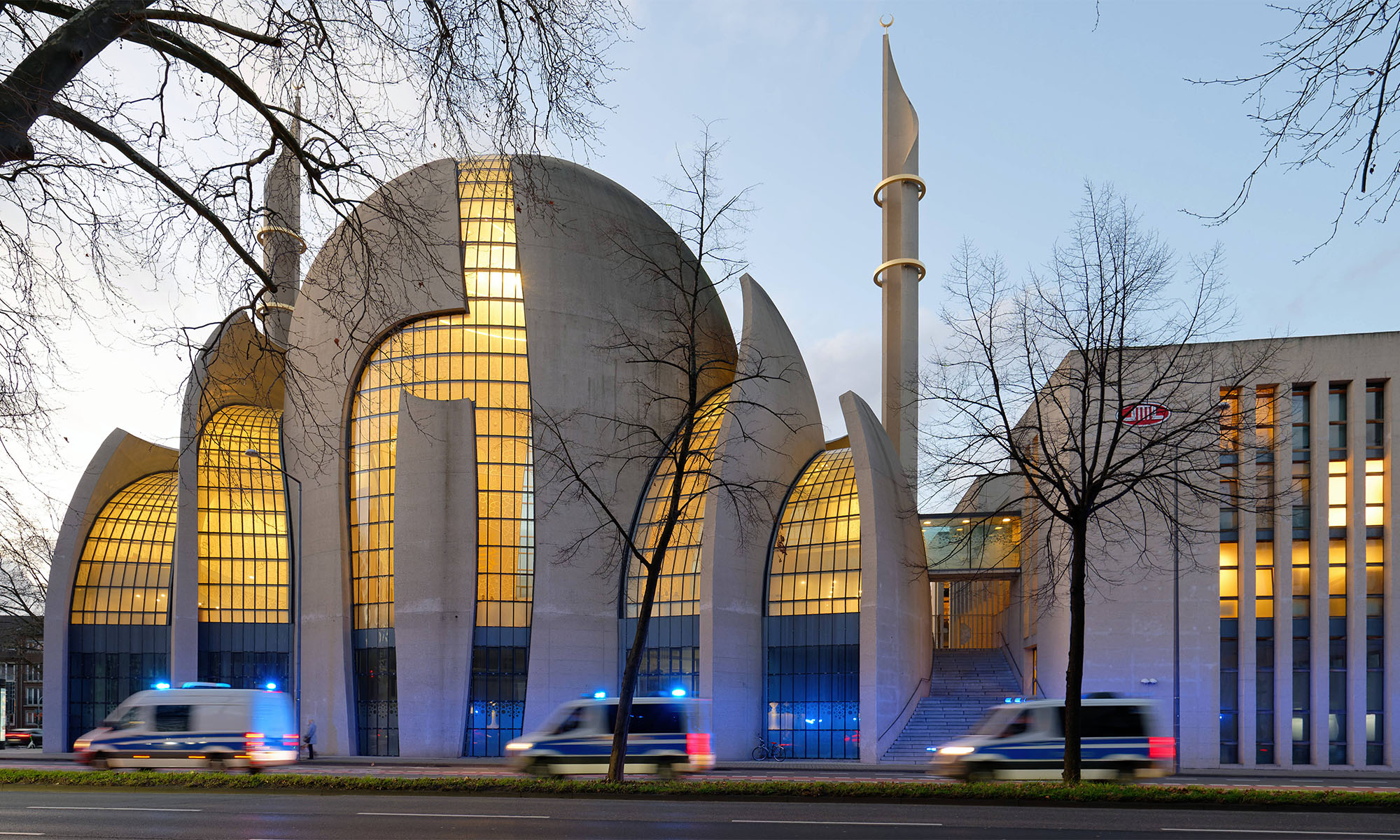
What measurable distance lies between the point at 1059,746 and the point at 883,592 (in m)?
15.0

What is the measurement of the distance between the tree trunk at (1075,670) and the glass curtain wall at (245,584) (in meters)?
35.4

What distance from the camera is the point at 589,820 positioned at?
13539 millimetres

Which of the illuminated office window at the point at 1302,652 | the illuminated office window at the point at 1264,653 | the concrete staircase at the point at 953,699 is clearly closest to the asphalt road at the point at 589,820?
the concrete staircase at the point at 953,699

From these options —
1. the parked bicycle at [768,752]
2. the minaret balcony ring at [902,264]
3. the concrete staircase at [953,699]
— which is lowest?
the parked bicycle at [768,752]

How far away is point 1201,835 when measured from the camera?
12.3 meters

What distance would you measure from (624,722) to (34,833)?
1046 centimetres

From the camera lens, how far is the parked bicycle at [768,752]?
3984 cm

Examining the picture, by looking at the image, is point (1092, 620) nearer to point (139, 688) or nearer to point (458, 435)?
point (458, 435)

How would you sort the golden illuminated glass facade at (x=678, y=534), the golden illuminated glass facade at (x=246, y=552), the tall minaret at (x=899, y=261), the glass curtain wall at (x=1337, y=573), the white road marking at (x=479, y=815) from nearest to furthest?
Result: the white road marking at (x=479, y=815)
the glass curtain wall at (x=1337, y=573)
the golden illuminated glass facade at (x=678, y=534)
the golden illuminated glass facade at (x=246, y=552)
the tall minaret at (x=899, y=261)

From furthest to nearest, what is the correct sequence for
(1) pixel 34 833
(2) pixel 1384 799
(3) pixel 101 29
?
(2) pixel 1384 799 → (1) pixel 34 833 → (3) pixel 101 29

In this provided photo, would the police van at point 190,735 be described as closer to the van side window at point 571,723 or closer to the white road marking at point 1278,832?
the van side window at point 571,723

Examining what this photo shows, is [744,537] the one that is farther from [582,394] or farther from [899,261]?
[899,261]

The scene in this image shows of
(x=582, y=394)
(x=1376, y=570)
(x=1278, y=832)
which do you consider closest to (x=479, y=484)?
(x=582, y=394)

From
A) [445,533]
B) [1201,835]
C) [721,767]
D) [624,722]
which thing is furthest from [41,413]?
[445,533]
